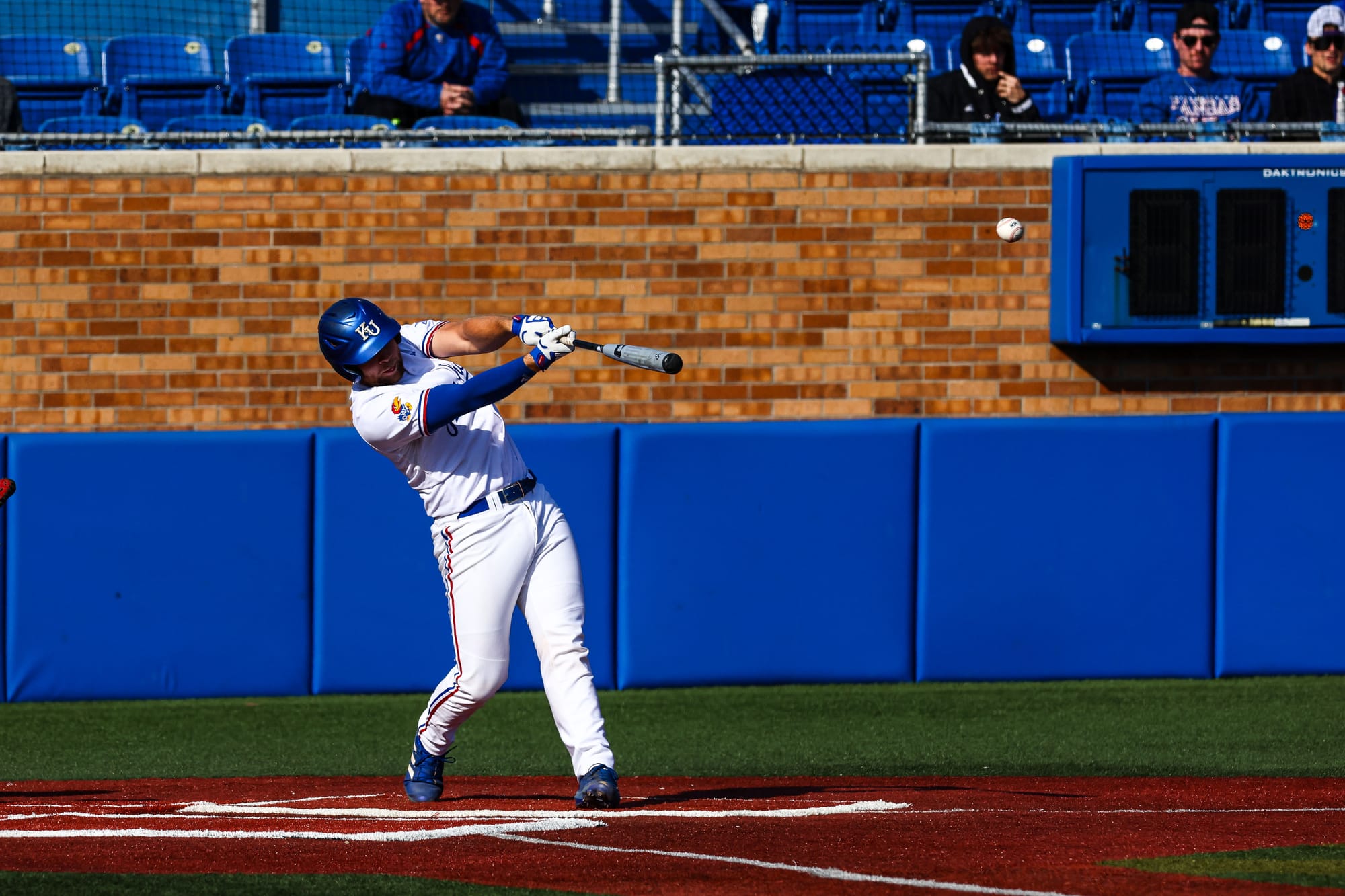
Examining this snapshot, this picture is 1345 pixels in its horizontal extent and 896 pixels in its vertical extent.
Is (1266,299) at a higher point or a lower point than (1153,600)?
higher

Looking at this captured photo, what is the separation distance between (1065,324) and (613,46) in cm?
358

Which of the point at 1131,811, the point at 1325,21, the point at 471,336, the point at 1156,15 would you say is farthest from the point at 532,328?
the point at 1156,15

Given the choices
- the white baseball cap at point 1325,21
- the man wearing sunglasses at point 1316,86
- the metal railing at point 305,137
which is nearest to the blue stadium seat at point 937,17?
the white baseball cap at point 1325,21

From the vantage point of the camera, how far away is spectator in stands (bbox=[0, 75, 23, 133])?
9305 mm

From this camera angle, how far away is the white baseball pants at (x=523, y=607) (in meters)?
5.19

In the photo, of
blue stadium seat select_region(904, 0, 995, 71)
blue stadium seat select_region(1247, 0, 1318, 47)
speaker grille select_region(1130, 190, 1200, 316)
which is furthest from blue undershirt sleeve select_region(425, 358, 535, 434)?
blue stadium seat select_region(1247, 0, 1318, 47)

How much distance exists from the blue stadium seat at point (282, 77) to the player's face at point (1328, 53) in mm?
5740

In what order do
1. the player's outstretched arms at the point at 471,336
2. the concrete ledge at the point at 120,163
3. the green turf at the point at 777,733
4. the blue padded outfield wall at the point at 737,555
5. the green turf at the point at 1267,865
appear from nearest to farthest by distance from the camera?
the green turf at the point at 1267,865, the player's outstretched arms at the point at 471,336, the green turf at the point at 777,733, the blue padded outfield wall at the point at 737,555, the concrete ledge at the point at 120,163

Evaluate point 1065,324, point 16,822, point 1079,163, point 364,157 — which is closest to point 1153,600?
point 1065,324

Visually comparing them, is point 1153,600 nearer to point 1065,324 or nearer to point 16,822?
point 1065,324

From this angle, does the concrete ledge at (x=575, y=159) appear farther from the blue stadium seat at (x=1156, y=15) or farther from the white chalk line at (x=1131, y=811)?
the white chalk line at (x=1131, y=811)

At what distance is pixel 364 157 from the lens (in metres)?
9.06

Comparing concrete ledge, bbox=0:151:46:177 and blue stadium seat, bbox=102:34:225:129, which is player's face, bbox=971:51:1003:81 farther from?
concrete ledge, bbox=0:151:46:177

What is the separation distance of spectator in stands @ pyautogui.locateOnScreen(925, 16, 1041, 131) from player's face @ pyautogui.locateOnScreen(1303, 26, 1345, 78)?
1.66 meters
